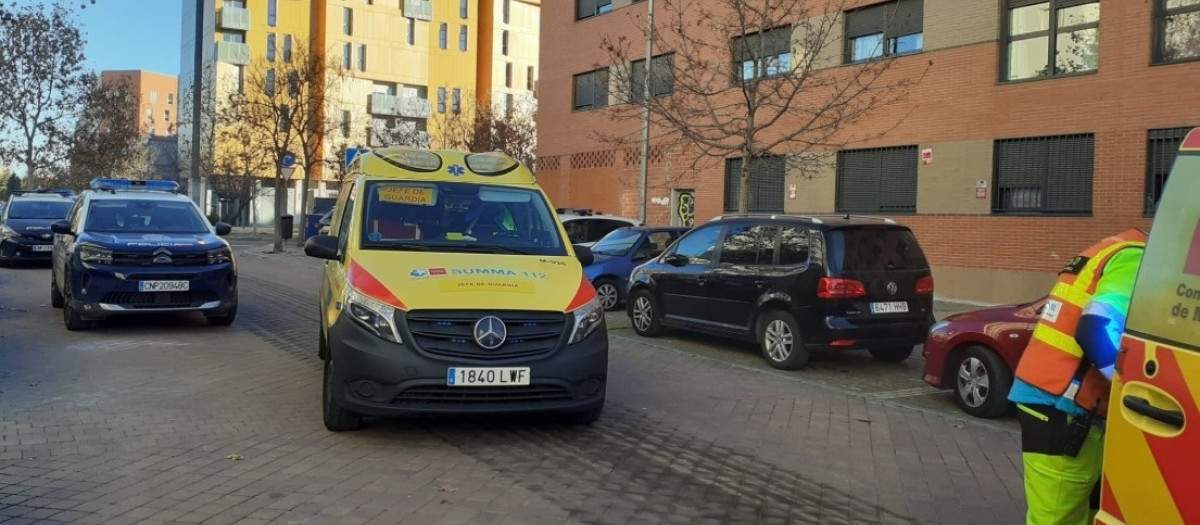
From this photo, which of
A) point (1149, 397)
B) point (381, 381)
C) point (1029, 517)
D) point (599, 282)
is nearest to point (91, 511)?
point (381, 381)

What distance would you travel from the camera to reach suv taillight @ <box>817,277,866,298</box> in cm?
925

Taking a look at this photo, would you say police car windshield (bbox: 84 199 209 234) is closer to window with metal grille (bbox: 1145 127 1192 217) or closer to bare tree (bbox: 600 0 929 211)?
bare tree (bbox: 600 0 929 211)

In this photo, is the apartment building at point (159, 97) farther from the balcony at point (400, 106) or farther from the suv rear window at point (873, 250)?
the suv rear window at point (873, 250)

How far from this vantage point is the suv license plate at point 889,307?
9.43 m

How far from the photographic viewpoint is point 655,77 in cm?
2027

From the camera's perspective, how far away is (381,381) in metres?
5.75

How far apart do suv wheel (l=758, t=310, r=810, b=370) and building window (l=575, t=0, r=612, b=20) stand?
20.8 meters

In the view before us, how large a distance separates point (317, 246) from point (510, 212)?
4.83ft

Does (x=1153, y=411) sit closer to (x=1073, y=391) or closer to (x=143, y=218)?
(x=1073, y=391)

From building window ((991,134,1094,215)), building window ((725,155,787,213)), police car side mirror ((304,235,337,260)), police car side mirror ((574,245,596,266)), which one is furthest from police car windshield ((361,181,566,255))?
building window ((725,155,787,213))

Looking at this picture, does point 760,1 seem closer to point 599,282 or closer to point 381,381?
point 599,282

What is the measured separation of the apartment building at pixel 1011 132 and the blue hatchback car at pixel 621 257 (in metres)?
4.12

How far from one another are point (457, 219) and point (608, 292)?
803 centimetres

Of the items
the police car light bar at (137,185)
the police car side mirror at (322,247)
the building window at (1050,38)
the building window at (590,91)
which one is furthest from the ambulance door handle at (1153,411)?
the building window at (590,91)
